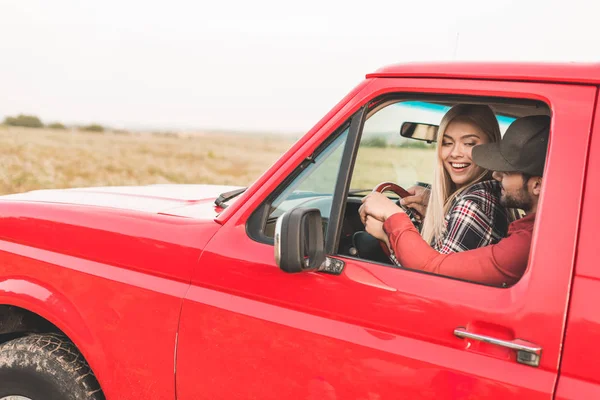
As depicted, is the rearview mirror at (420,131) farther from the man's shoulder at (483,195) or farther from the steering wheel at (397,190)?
the man's shoulder at (483,195)

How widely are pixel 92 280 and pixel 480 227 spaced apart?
1520 millimetres

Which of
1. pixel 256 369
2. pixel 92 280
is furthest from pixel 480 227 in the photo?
pixel 92 280

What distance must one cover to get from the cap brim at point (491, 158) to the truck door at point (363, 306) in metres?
0.31

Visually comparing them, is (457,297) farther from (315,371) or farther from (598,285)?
(315,371)

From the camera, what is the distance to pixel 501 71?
65.5 inches

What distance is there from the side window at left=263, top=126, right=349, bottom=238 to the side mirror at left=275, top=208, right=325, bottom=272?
8.3 inches

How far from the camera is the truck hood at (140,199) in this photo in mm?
2340

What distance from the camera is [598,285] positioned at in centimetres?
142

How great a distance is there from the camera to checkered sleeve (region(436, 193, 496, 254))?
2.03 meters

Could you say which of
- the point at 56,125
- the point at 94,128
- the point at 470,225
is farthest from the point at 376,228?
the point at 94,128

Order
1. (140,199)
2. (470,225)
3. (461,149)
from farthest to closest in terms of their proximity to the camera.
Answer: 1. (140,199)
2. (461,149)
3. (470,225)

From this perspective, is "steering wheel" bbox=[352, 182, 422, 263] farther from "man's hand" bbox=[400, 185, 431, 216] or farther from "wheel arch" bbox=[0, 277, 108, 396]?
"wheel arch" bbox=[0, 277, 108, 396]

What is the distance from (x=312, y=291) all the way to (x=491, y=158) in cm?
83

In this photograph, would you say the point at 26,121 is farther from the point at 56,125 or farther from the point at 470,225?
the point at 470,225
